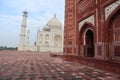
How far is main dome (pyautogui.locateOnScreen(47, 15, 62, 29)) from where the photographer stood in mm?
40938

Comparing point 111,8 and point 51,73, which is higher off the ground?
Answer: point 111,8

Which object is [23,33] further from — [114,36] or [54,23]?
[114,36]

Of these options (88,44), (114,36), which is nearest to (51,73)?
(114,36)

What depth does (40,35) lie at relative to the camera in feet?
134

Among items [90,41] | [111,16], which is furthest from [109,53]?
[90,41]

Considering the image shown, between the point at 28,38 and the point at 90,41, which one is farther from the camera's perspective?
the point at 28,38

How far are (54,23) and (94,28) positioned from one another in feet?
114

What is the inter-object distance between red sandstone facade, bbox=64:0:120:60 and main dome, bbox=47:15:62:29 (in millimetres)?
30272

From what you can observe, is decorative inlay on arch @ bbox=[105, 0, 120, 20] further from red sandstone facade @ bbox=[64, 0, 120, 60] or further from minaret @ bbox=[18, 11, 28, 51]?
minaret @ bbox=[18, 11, 28, 51]

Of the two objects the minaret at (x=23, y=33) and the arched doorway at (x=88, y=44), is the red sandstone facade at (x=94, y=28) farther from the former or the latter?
the minaret at (x=23, y=33)

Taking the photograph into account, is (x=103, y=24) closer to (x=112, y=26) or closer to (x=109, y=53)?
(x=112, y=26)

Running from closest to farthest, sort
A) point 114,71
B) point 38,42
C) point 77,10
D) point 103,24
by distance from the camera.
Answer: point 114,71
point 103,24
point 77,10
point 38,42

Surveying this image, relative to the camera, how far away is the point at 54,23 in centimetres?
4134

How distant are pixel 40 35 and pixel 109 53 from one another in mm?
35473
